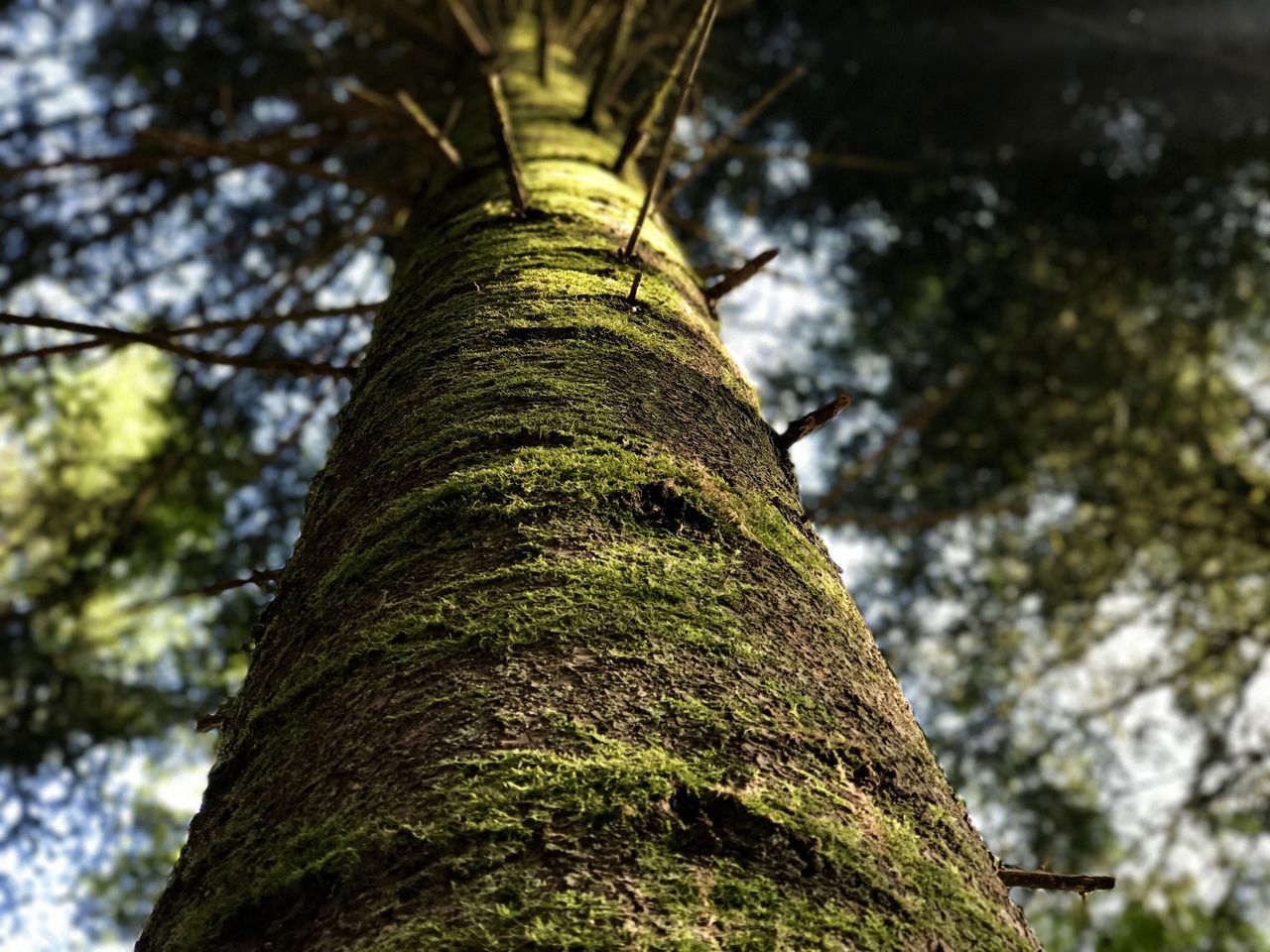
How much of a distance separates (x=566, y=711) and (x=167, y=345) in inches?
35.0

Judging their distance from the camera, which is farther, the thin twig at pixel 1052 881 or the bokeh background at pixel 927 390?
the bokeh background at pixel 927 390

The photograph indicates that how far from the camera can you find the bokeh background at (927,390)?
Result: 16.2ft

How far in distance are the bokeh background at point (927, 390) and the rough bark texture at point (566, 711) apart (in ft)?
12.8

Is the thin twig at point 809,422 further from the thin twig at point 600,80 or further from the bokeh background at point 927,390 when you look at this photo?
the bokeh background at point 927,390

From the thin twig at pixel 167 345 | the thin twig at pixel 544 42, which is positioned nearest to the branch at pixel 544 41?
the thin twig at pixel 544 42

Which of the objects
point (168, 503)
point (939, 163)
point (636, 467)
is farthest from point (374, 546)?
point (939, 163)

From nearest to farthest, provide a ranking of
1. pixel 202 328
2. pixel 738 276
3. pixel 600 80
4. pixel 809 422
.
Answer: pixel 809 422 < pixel 202 328 < pixel 738 276 < pixel 600 80

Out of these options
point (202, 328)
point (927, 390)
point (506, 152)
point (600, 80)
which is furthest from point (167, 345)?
point (927, 390)

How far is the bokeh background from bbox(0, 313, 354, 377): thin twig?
3.31 meters

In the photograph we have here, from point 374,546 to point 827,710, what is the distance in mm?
452

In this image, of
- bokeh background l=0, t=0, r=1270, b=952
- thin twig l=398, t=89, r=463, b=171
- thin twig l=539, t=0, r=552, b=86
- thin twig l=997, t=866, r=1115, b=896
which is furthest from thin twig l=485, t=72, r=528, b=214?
bokeh background l=0, t=0, r=1270, b=952

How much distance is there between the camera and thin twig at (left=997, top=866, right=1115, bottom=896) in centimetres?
104

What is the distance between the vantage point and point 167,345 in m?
1.31

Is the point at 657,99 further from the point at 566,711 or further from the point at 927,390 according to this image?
the point at 927,390
